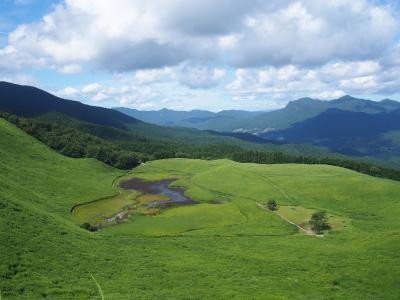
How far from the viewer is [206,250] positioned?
197 feet

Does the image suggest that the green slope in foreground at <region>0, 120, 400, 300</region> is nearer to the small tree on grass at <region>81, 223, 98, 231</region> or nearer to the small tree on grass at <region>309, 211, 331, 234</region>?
the small tree on grass at <region>309, 211, 331, 234</region>

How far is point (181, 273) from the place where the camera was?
4650 cm

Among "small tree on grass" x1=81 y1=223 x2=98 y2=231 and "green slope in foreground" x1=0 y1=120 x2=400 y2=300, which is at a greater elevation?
"green slope in foreground" x1=0 y1=120 x2=400 y2=300

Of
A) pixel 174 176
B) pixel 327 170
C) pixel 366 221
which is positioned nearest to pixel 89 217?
pixel 366 221

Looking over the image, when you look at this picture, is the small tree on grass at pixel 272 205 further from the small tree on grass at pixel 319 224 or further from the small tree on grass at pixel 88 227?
the small tree on grass at pixel 88 227

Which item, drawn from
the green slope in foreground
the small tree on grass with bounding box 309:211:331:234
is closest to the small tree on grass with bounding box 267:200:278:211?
the green slope in foreground

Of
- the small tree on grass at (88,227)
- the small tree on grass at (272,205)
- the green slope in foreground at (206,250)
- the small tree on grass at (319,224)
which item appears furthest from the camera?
the small tree on grass at (272,205)

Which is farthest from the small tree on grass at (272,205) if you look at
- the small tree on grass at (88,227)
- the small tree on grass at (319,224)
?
the small tree on grass at (88,227)

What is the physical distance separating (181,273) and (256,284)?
8.61 meters

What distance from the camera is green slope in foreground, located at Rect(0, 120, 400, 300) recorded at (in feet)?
132

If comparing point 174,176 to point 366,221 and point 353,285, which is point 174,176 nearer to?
point 366,221

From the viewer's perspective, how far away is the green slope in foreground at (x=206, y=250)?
40188 mm

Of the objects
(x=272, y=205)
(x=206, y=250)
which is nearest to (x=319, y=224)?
(x=272, y=205)

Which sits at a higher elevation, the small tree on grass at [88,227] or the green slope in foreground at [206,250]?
the green slope in foreground at [206,250]
